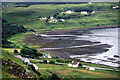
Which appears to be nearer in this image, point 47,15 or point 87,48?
point 87,48

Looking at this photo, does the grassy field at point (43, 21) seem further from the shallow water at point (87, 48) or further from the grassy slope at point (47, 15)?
the shallow water at point (87, 48)

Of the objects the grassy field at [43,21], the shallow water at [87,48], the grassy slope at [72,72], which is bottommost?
the grassy slope at [72,72]

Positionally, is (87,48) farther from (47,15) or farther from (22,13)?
(22,13)

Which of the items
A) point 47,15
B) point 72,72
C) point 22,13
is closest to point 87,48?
point 72,72

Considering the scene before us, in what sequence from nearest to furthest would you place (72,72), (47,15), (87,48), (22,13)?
(72,72)
(87,48)
(47,15)
(22,13)

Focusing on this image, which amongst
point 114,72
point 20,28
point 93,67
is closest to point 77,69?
point 93,67

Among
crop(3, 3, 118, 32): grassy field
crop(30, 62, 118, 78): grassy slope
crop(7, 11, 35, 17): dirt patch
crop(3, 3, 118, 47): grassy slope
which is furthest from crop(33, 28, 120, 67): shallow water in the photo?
crop(7, 11, 35, 17): dirt patch

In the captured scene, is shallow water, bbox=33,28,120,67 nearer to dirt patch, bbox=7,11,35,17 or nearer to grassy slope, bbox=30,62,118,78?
grassy slope, bbox=30,62,118,78

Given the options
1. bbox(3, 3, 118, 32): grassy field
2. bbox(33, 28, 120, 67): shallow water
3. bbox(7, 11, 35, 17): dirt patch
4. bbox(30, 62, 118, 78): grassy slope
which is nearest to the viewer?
bbox(30, 62, 118, 78): grassy slope

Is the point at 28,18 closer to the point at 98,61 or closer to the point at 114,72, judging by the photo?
the point at 98,61

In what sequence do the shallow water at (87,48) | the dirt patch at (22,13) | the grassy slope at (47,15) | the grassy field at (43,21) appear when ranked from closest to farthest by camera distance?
the shallow water at (87,48) → the grassy field at (43,21) → the grassy slope at (47,15) → the dirt patch at (22,13)

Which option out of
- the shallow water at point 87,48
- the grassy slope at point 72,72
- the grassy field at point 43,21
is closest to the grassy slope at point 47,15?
the grassy field at point 43,21
